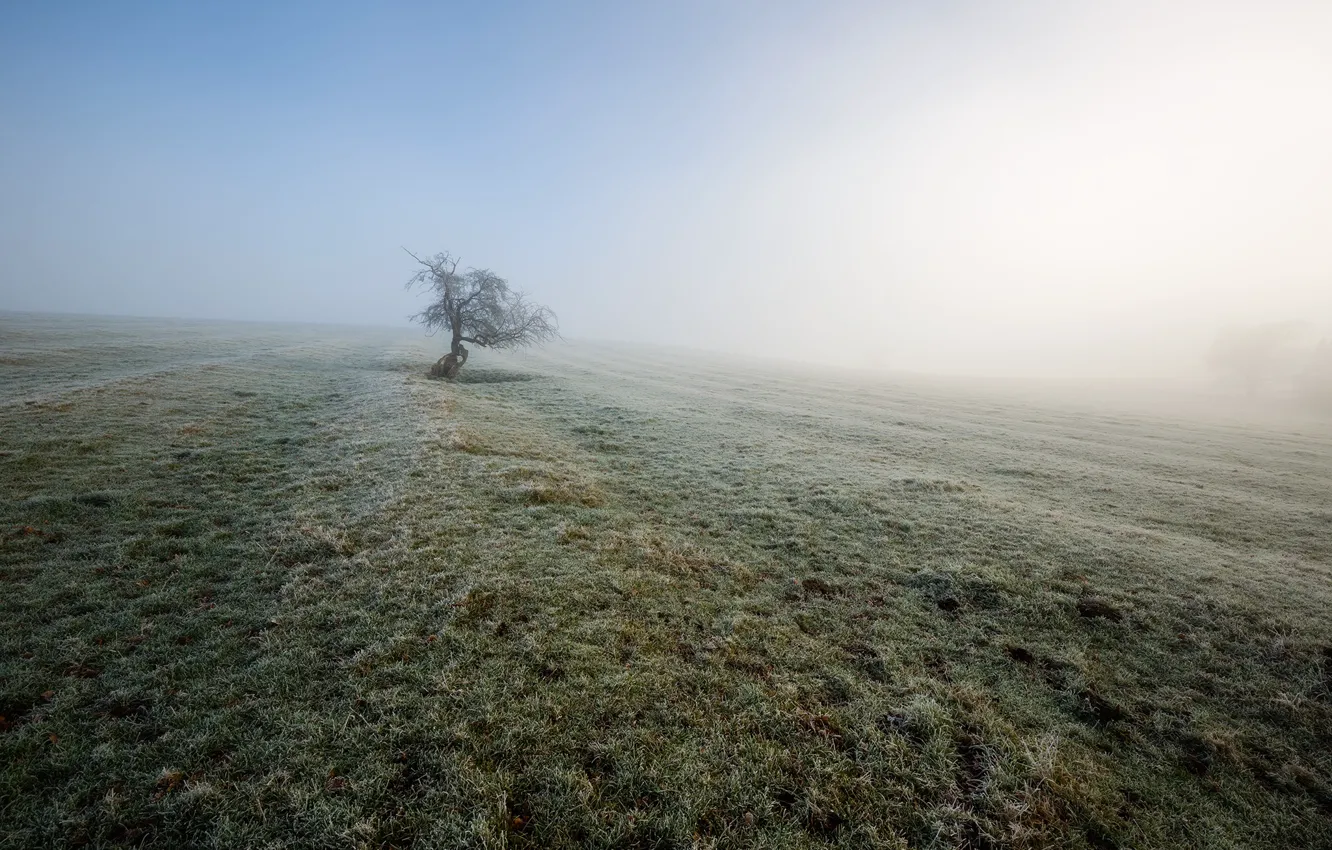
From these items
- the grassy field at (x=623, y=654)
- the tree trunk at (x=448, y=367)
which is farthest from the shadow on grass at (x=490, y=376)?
the grassy field at (x=623, y=654)

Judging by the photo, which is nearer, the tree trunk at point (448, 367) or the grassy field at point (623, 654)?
the grassy field at point (623, 654)

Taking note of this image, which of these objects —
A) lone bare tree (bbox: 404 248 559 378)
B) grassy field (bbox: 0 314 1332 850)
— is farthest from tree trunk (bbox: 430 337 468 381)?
grassy field (bbox: 0 314 1332 850)

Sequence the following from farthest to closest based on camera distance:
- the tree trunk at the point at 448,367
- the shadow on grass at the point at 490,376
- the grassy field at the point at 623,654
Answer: the shadow on grass at the point at 490,376, the tree trunk at the point at 448,367, the grassy field at the point at 623,654

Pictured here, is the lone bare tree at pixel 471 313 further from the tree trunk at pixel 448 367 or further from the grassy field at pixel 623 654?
the grassy field at pixel 623 654

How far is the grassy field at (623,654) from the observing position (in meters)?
5.29

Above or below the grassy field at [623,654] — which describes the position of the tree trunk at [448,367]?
above

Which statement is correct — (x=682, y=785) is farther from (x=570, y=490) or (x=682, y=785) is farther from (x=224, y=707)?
(x=570, y=490)

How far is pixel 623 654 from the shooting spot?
7680 mm

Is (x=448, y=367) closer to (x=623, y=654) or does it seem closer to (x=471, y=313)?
(x=471, y=313)

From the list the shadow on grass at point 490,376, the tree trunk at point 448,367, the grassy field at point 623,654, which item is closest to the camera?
the grassy field at point 623,654

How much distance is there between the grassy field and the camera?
5285 mm

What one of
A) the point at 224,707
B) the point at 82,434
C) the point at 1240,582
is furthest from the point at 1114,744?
the point at 82,434

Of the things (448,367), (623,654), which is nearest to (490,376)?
(448,367)

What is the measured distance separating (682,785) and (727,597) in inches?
176
